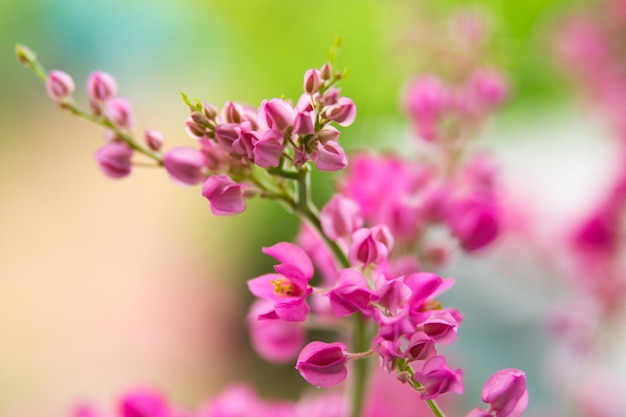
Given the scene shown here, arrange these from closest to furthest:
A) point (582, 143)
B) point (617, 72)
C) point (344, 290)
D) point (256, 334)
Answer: point (344, 290) → point (256, 334) → point (617, 72) → point (582, 143)

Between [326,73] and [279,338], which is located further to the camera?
[279,338]

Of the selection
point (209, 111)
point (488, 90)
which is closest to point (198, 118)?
point (209, 111)

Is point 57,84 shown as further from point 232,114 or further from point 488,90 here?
point 488,90

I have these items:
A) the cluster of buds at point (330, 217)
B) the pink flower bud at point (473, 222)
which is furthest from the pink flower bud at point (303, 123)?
the pink flower bud at point (473, 222)

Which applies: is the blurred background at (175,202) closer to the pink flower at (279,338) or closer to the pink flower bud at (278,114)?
the pink flower at (279,338)

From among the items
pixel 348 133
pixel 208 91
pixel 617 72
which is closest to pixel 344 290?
pixel 617 72

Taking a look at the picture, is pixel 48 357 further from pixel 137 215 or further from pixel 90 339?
pixel 137 215
